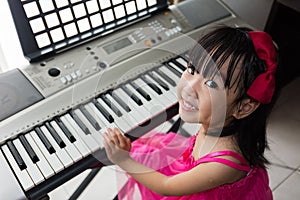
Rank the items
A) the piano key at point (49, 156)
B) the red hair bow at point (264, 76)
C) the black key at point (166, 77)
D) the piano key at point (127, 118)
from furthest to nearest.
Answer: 1. the black key at point (166, 77)
2. the piano key at point (127, 118)
3. the piano key at point (49, 156)
4. the red hair bow at point (264, 76)

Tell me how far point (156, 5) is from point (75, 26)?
0.27 meters

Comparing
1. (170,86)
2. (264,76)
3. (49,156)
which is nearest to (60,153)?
(49,156)

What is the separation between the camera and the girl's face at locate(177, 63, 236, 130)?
0.71 metres

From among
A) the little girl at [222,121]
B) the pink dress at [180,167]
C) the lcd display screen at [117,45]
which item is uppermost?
the lcd display screen at [117,45]

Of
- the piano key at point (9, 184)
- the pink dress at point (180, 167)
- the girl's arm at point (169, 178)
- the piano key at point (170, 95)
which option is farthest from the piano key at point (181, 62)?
the piano key at point (9, 184)

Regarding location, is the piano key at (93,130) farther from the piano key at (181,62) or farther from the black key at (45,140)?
the piano key at (181,62)

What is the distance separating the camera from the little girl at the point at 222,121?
693 millimetres

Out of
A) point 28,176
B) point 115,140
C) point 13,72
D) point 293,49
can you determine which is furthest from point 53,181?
point 293,49

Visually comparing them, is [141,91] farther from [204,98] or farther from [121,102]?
Answer: [204,98]

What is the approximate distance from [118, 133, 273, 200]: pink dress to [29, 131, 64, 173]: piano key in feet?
0.81

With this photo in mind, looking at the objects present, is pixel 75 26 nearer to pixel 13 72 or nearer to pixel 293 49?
pixel 13 72

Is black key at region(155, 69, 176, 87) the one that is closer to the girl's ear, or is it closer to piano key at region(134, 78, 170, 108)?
piano key at region(134, 78, 170, 108)

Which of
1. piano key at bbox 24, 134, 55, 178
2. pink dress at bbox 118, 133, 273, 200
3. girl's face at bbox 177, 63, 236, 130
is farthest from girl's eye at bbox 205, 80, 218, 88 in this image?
piano key at bbox 24, 134, 55, 178

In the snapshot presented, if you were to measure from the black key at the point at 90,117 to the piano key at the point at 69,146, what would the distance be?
66 mm
